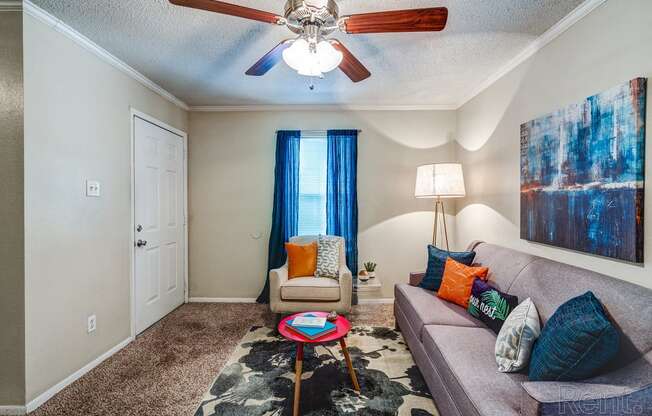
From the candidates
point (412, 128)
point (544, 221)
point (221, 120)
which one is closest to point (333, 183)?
point (412, 128)

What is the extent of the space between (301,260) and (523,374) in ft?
7.10

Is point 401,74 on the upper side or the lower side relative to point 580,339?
upper

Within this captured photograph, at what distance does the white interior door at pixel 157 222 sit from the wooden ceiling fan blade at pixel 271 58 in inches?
63.0

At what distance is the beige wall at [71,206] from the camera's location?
1885mm

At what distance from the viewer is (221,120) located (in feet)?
12.6

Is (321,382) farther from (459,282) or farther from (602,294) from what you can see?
(602,294)

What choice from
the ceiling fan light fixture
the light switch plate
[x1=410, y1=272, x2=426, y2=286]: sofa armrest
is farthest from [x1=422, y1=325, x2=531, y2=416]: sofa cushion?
the light switch plate

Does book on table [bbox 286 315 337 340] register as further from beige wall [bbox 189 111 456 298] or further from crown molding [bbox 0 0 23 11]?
crown molding [bbox 0 0 23 11]

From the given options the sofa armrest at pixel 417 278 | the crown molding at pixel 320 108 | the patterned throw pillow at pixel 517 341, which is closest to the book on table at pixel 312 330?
the patterned throw pillow at pixel 517 341

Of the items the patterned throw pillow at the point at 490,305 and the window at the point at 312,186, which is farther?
the window at the point at 312,186

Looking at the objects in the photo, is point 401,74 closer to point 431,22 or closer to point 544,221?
point 431,22

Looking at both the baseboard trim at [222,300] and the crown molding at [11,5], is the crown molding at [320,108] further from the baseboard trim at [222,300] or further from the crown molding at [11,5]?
the baseboard trim at [222,300]

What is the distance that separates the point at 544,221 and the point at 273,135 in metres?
2.95

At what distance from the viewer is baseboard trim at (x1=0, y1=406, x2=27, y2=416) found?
5.99ft
